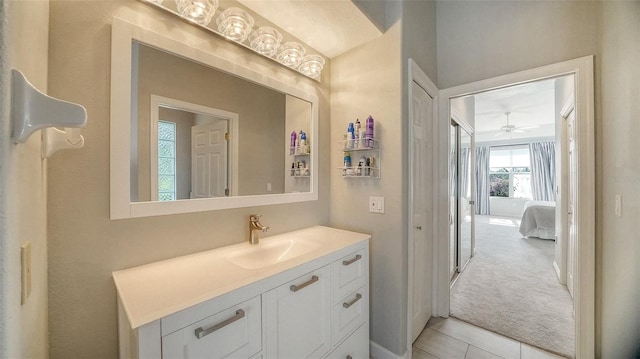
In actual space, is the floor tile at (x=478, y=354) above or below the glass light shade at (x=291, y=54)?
below

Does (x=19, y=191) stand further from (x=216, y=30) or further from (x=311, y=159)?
(x=311, y=159)

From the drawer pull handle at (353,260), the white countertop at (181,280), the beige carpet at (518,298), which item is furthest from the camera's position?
the beige carpet at (518,298)

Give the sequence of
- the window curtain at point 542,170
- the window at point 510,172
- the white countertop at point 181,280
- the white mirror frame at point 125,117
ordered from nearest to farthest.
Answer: the white countertop at point 181,280, the white mirror frame at point 125,117, the window curtain at point 542,170, the window at point 510,172

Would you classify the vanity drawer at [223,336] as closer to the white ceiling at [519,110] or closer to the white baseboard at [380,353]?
the white baseboard at [380,353]

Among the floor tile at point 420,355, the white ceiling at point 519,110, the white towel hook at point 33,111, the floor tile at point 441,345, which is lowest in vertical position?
the floor tile at point 420,355

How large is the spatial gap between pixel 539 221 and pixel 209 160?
249 inches

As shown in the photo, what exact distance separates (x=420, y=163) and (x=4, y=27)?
2122mm

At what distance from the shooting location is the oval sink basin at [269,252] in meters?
1.33

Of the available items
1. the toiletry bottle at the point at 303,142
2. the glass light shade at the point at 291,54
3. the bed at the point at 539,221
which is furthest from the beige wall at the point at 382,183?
the bed at the point at 539,221

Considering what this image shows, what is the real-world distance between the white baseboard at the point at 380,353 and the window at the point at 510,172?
26.8 feet

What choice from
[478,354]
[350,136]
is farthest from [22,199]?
[478,354]

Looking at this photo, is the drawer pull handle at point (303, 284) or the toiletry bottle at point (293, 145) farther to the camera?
the toiletry bottle at point (293, 145)

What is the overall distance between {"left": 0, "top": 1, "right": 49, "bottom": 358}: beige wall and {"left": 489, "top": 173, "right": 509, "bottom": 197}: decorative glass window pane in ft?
32.1

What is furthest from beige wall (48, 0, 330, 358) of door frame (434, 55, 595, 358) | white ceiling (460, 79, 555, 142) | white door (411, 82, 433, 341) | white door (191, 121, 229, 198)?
white ceiling (460, 79, 555, 142)
